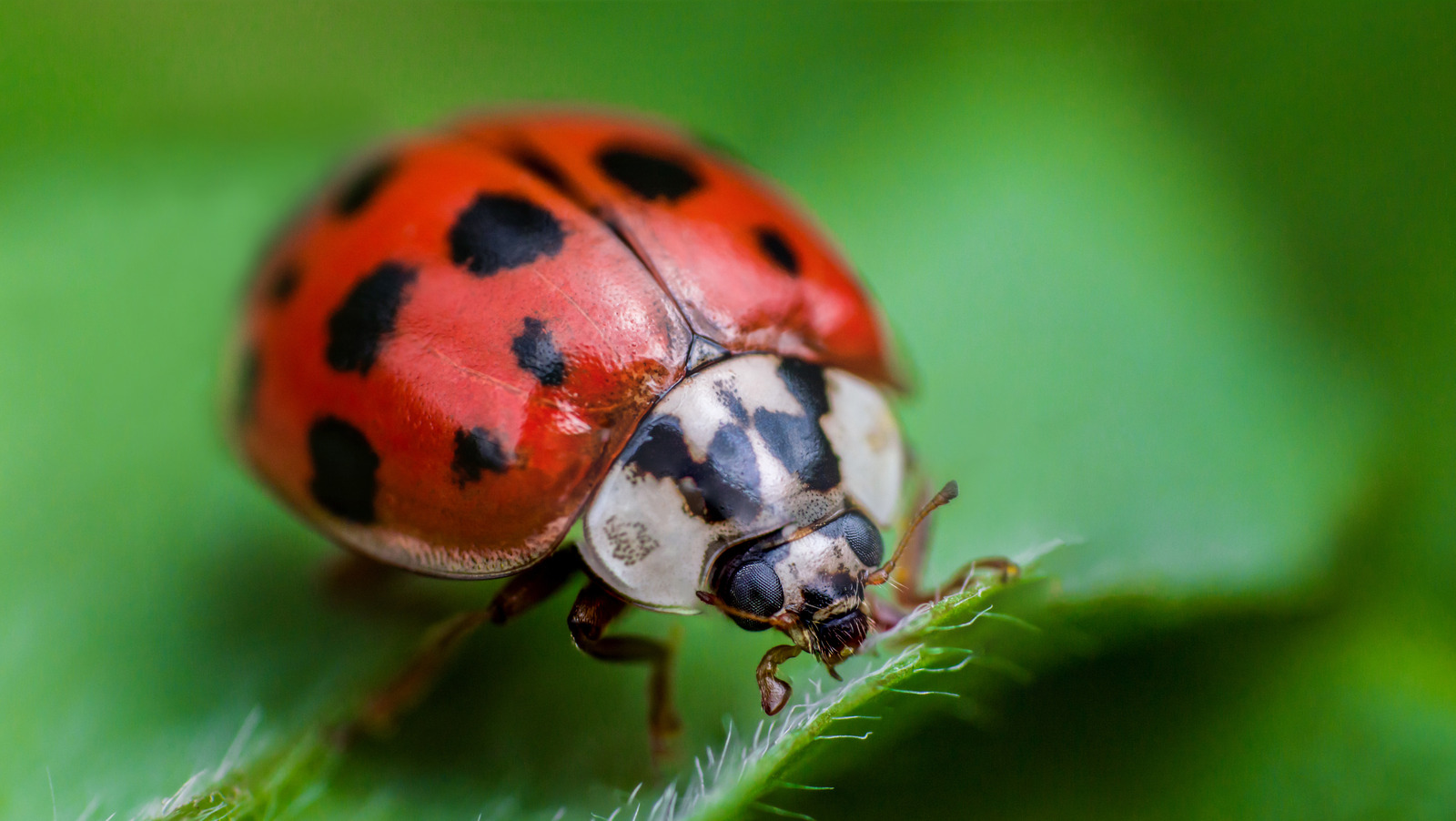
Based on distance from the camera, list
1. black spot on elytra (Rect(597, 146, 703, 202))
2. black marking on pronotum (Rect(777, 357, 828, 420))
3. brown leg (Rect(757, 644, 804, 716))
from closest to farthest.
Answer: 1. brown leg (Rect(757, 644, 804, 716))
2. black marking on pronotum (Rect(777, 357, 828, 420))
3. black spot on elytra (Rect(597, 146, 703, 202))

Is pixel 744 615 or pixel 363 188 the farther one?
pixel 363 188

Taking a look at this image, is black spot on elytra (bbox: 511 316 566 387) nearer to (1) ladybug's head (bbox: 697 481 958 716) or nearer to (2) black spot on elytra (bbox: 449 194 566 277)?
(2) black spot on elytra (bbox: 449 194 566 277)

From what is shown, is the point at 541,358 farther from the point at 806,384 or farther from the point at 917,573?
the point at 917,573

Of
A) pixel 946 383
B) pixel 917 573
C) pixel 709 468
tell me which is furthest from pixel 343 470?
pixel 946 383

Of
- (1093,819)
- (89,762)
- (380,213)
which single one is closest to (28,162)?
(380,213)

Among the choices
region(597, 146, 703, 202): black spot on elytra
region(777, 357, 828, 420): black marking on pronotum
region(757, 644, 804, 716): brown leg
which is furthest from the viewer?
region(597, 146, 703, 202): black spot on elytra

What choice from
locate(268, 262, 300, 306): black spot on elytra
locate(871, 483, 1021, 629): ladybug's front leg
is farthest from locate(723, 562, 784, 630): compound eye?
locate(268, 262, 300, 306): black spot on elytra
